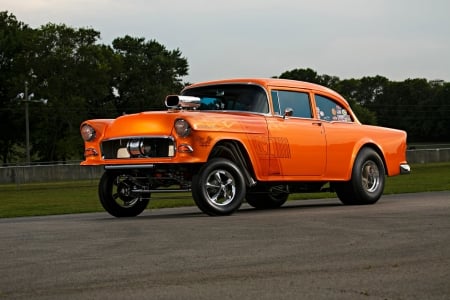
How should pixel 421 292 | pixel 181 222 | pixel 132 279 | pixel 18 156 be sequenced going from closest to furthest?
pixel 421 292 → pixel 132 279 → pixel 181 222 → pixel 18 156

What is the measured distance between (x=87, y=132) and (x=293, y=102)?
9.85 feet

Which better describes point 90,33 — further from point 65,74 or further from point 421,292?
point 421,292

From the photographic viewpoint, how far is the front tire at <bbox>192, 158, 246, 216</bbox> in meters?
11.5

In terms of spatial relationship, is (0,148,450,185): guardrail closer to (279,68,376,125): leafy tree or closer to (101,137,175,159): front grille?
(101,137,175,159): front grille

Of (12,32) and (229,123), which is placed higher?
(12,32)

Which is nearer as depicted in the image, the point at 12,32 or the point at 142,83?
the point at 12,32

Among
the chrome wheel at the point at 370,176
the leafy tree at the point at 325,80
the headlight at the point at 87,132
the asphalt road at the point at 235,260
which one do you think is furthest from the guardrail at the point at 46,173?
the leafy tree at the point at 325,80

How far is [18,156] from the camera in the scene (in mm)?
88875

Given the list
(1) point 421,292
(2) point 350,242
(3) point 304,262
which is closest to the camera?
(1) point 421,292

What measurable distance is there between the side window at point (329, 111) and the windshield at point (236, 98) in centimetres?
130

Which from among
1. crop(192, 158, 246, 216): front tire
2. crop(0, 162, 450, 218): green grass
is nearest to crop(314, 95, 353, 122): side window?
crop(0, 162, 450, 218): green grass

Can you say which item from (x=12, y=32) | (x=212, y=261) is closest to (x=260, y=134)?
(x=212, y=261)

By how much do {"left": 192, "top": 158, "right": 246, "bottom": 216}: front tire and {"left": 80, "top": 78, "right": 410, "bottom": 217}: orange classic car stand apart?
0.01 m

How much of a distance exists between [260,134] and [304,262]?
5989 millimetres
